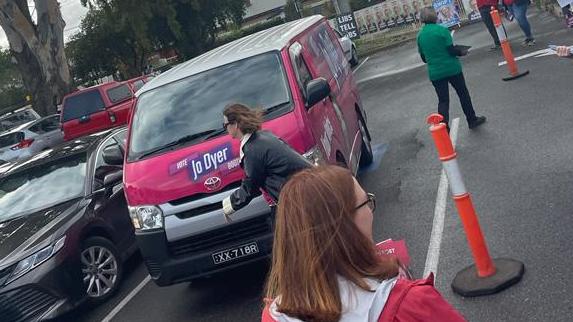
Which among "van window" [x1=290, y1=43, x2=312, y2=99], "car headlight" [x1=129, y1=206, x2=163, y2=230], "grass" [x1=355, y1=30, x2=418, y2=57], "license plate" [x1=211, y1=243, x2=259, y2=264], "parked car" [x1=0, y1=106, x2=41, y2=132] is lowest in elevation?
"license plate" [x1=211, y1=243, x2=259, y2=264]

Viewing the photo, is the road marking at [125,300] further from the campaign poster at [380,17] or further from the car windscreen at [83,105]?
the campaign poster at [380,17]

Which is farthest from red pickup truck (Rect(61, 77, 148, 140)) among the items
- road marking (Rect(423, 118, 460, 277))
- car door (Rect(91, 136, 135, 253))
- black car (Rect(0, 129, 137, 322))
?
road marking (Rect(423, 118, 460, 277))

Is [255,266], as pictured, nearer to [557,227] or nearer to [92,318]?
[92,318]

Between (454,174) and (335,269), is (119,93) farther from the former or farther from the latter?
(335,269)

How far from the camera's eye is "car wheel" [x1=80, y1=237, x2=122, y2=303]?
7.34 meters

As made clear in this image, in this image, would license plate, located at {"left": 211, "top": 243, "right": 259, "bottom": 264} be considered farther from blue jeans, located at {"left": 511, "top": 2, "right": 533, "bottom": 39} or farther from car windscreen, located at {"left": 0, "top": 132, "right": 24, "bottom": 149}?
car windscreen, located at {"left": 0, "top": 132, "right": 24, "bottom": 149}

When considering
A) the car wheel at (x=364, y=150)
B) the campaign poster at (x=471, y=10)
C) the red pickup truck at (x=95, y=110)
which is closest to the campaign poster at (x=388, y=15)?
the campaign poster at (x=471, y=10)

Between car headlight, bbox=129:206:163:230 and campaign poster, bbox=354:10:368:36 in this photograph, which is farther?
campaign poster, bbox=354:10:368:36

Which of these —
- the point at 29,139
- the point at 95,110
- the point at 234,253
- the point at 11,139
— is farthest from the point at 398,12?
the point at 234,253

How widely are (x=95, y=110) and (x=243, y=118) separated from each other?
645 inches

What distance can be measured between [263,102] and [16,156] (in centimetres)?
1712

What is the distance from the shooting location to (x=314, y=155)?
20.4 feet

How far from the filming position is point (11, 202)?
26.9 feet

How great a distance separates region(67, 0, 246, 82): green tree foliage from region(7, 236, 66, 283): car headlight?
92.6 ft
